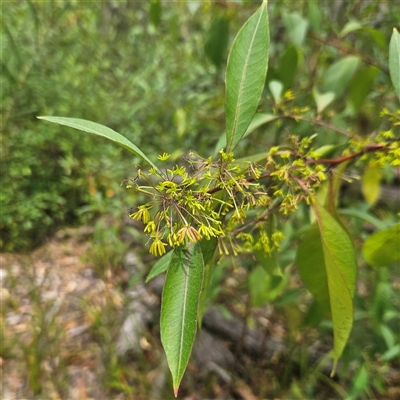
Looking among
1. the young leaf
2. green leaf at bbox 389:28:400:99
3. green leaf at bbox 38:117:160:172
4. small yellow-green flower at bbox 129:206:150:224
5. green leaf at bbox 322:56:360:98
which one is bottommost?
the young leaf

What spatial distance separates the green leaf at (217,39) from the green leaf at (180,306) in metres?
0.85

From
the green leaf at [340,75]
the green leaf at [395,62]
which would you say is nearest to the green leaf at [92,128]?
the green leaf at [395,62]

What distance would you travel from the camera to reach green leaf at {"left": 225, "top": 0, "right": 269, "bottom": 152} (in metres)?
0.50

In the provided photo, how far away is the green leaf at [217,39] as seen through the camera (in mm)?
1094

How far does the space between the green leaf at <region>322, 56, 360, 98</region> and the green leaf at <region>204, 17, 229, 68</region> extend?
0.33m

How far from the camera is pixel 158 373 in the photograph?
4.88 feet

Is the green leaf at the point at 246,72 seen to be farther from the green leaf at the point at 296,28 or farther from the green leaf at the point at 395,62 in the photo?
the green leaf at the point at 296,28

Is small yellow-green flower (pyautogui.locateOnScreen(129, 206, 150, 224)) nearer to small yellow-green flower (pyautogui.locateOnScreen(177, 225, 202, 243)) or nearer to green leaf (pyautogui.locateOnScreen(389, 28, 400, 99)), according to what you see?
small yellow-green flower (pyautogui.locateOnScreen(177, 225, 202, 243))

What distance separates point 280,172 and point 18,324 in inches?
64.6

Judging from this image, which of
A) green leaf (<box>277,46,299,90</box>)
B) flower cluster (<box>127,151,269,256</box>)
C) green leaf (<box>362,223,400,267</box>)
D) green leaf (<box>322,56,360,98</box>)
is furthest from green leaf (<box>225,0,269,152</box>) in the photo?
green leaf (<box>322,56,360,98</box>)

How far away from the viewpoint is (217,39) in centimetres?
111

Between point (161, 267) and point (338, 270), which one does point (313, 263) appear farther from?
point (161, 267)

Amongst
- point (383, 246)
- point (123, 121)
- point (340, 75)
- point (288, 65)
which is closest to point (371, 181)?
point (340, 75)

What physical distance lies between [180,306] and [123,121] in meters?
1.95
